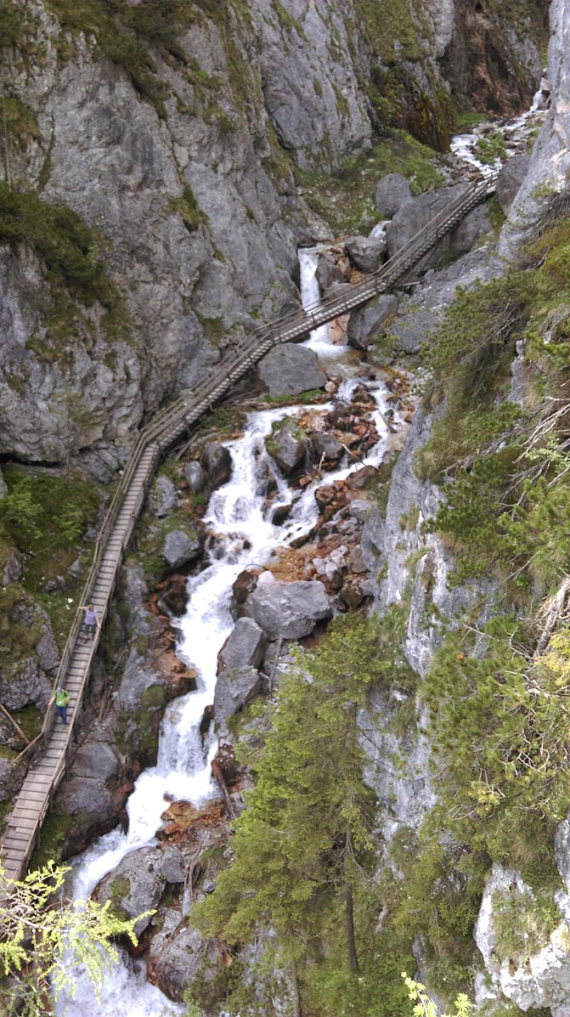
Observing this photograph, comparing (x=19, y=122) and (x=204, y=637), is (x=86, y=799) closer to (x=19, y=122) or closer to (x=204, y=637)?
(x=204, y=637)

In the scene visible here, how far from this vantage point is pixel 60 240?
22125 mm

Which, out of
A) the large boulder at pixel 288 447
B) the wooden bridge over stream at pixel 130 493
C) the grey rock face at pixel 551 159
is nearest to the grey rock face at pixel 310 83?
the wooden bridge over stream at pixel 130 493

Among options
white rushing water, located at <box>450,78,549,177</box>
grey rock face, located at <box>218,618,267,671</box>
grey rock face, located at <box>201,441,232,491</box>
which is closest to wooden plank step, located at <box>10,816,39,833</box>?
grey rock face, located at <box>218,618,267,671</box>

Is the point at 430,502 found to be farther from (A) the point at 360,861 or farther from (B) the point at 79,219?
(B) the point at 79,219

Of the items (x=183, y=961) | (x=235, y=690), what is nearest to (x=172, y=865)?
(x=183, y=961)

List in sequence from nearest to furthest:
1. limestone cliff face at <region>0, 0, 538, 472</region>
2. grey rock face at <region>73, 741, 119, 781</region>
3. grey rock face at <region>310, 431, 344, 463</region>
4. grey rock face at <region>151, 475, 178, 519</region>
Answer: grey rock face at <region>73, 741, 119, 781</region>
limestone cliff face at <region>0, 0, 538, 472</region>
grey rock face at <region>151, 475, 178, 519</region>
grey rock face at <region>310, 431, 344, 463</region>

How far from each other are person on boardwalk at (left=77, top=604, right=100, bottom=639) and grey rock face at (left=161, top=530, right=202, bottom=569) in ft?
10.4

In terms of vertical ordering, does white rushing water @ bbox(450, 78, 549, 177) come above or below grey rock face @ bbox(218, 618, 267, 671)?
above

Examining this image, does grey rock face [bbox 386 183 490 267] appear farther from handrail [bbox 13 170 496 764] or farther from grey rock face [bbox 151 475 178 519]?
grey rock face [bbox 151 475 178 519]

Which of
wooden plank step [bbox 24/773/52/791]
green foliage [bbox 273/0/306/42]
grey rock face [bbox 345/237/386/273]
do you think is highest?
green foliage [bbox 273/0/306/42]

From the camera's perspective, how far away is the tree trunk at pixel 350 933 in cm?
946

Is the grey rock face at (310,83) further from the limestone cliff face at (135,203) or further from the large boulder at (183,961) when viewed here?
the large boulder at (183,961)

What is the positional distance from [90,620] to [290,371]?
13.2 meters

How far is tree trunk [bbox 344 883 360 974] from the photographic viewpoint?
9461 millimetres
